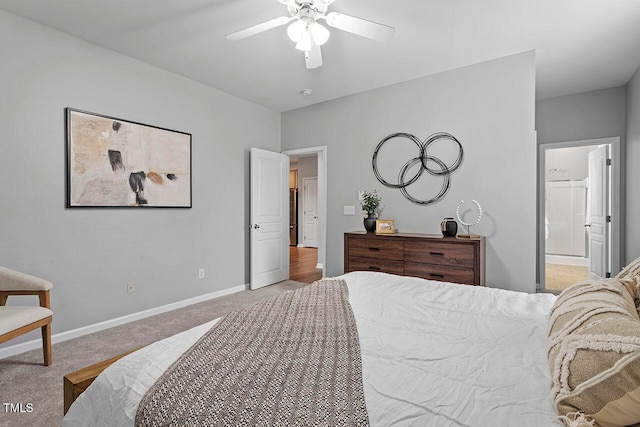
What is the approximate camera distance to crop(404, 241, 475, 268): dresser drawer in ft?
10.1

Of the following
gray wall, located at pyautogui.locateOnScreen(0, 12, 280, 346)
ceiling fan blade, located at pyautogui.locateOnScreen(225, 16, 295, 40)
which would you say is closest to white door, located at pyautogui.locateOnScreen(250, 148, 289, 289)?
gray wall, located at pyautogui.locateOnScreen(0, 12, 280, 346)

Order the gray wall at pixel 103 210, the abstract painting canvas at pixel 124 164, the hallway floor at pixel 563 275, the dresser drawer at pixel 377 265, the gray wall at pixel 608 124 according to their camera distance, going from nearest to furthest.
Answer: the gray wall at pixel 103 210 < the abstract painting canvas at pixel 124 164 < the dresser drawer at pixel 377 265 < the gray wall at pixel 608 124 < the hallway floor at pixel 563 275

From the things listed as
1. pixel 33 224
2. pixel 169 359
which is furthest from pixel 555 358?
pixel 33 224

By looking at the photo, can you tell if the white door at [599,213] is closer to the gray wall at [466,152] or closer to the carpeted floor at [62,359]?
the gray wall at [466,152]

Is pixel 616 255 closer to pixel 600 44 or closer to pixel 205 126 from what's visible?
pixel 600 44

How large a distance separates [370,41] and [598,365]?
2.89m

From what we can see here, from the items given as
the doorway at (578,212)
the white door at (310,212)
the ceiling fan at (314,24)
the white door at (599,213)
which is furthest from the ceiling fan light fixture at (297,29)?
the white door at (310,212)

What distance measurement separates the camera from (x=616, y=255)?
397 cm

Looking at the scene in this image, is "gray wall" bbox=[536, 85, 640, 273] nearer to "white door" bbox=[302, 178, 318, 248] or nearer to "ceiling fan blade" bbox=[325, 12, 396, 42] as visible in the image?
"ceiling fan blade" bbox=[325, 12, 396, 42]

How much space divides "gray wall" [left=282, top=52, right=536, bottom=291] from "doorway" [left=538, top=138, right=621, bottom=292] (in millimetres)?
1464

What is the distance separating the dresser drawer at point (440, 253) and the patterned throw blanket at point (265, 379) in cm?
208

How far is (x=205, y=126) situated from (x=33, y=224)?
2007mm

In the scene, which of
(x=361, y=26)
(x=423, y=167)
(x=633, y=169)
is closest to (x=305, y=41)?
(x=361, y=26)

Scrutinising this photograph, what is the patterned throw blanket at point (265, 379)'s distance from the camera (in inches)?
31.9
